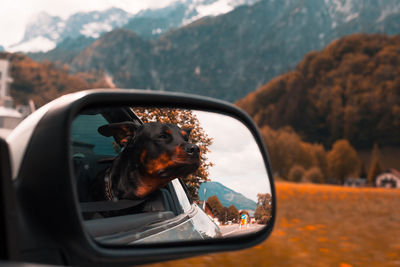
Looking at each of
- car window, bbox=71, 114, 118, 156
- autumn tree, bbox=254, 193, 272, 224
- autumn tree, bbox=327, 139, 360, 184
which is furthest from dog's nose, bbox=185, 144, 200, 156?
autumn tree, bbox=327, 139, 360, 184

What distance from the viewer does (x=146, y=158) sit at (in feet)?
4.64

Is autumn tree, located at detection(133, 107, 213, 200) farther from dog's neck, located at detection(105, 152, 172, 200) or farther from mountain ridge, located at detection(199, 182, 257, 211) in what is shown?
dog's neck, located at detection(105, 152, 172, 200)

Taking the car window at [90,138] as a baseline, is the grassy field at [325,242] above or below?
below

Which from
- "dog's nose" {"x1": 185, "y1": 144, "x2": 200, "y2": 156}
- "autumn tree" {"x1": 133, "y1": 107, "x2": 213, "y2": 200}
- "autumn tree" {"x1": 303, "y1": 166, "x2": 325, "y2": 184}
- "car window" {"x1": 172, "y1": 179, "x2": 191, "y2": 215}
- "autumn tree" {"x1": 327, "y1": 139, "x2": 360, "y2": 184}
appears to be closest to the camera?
"dog's nose" {"x1": 185, "y1": 144, "x2": 200, "y2": 156}

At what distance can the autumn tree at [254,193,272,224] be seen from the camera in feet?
6.02

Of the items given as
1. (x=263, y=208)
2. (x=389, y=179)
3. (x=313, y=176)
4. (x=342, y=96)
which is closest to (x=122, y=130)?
(x=263, y=208)

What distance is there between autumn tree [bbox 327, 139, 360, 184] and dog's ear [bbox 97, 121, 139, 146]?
105262 millimetres

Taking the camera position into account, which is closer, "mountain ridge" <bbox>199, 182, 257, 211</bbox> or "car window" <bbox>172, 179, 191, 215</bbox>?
"mountain ridge" <bbox>199, 182, 257, 211</bbox>

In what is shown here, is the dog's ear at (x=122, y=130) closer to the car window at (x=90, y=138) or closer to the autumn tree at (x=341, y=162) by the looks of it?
the car window at (x=90, y=138)

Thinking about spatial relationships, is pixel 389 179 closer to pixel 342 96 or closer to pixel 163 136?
pixel 342 96

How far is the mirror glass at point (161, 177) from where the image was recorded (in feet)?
4.69

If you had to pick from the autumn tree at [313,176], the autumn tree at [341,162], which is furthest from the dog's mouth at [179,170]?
the autumn tree at [341,162]

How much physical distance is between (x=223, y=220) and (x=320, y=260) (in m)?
3.22

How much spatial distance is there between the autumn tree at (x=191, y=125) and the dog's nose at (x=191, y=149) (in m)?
0.06
